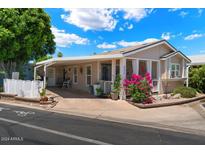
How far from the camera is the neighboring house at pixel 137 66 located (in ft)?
47.9

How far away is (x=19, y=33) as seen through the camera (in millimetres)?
17344

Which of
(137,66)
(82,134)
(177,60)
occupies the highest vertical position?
(177,60)

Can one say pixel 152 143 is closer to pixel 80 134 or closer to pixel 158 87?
pixel 80 134

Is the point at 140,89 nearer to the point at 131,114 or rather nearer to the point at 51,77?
the point at 131,114

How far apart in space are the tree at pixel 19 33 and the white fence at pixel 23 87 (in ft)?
9.45

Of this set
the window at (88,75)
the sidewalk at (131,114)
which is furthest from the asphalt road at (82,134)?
the window at (88,75)

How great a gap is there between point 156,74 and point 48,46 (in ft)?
49.0

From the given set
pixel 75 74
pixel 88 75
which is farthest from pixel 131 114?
pixel 75 74

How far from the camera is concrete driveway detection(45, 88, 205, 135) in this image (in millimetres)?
8133

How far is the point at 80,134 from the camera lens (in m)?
6.55

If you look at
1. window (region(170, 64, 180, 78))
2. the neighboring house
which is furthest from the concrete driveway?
window (region(170, 64, 180, 78))

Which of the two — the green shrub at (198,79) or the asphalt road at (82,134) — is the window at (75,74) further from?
the asphalt road at (82,134)

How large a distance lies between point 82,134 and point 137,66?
29.4ft
